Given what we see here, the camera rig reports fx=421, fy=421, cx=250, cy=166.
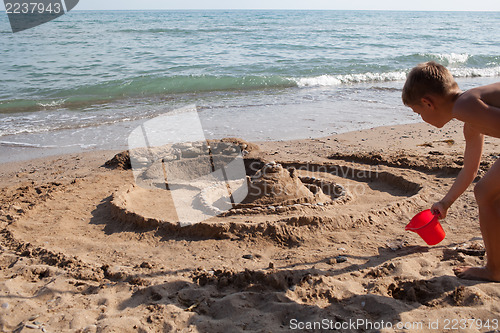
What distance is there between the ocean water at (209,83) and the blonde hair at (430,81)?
4964mm

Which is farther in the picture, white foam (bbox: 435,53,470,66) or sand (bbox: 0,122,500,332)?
white foam (bbox: 435,53,470,66)

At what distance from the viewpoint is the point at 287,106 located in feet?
32.9

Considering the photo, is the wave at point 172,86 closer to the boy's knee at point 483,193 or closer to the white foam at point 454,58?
the white foam at point 454,58

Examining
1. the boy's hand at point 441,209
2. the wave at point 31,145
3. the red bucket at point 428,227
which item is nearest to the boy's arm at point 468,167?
the boy's hand at point 441,209

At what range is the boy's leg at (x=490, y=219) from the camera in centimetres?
247

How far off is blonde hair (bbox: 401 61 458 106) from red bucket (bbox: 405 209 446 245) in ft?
3.13

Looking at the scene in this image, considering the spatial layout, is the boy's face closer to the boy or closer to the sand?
the boy

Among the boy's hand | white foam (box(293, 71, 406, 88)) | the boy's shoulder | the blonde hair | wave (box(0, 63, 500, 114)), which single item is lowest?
white foam (box(293, 71, 406, 88))

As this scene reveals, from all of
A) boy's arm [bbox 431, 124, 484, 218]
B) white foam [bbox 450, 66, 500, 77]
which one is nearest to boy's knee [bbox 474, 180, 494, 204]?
boy's arm [bbox 431, 124, 484, 218]

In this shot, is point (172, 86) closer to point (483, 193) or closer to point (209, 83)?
point (209, 83)

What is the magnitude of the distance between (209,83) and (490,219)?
36.3 ft

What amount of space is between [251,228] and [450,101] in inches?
80.2

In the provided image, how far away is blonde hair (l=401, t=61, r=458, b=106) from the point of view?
2436 mm

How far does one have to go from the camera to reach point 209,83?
1290 cm
